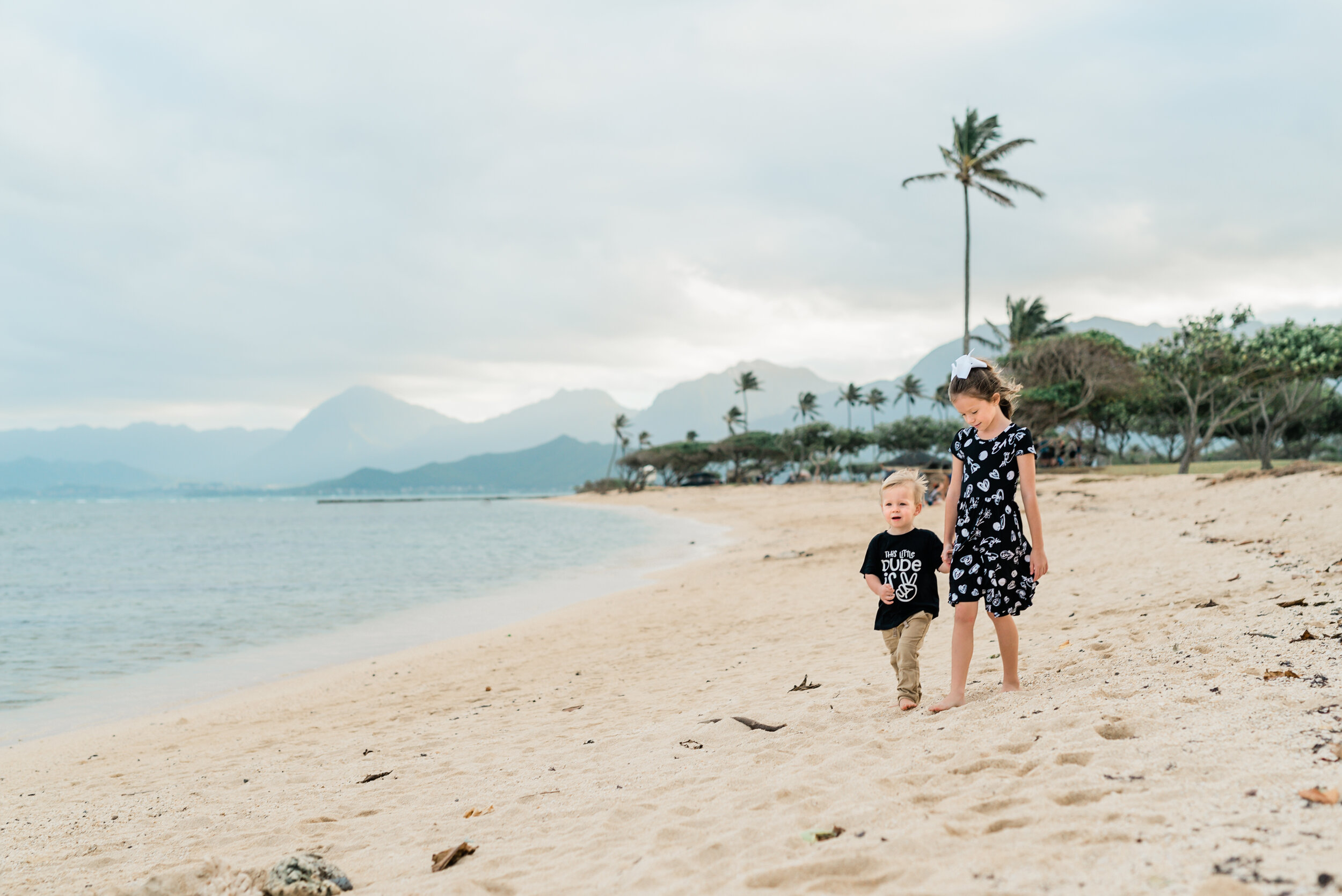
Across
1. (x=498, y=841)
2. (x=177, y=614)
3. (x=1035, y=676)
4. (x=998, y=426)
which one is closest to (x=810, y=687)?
(x=1035, y=676)

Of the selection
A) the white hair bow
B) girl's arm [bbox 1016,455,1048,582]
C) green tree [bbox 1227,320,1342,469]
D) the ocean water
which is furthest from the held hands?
green tree [bbox 1227,320,1342,469]

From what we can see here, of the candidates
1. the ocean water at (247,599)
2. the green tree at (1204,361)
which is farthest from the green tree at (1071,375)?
the ocean water at (247,599)

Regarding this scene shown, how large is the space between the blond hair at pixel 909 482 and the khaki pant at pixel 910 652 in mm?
640

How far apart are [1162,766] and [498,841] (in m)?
2.53

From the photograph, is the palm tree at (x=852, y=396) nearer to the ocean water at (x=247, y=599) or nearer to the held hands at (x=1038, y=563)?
the ocean water at (x=247, y=599)

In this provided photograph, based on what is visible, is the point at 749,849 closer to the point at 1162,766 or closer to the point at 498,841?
the point at 498,841

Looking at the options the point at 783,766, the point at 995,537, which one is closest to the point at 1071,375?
the point at 995,537

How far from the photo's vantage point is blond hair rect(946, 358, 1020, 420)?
3.74 metres

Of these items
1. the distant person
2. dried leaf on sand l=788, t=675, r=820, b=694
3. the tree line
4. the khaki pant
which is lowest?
dried leaf on sand l=788, t=675, r=820, b=694

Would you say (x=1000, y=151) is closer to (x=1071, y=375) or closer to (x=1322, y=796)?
(x=1071, y=375)

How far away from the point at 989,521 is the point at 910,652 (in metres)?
0.90

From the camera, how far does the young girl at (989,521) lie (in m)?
Answer: 3.66

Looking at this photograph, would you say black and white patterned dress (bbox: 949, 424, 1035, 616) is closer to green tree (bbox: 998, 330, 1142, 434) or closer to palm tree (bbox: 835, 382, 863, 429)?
green tree (bbox: 998, 330, 1142, 434)

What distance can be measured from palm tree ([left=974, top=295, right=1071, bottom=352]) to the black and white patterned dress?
45803mm
